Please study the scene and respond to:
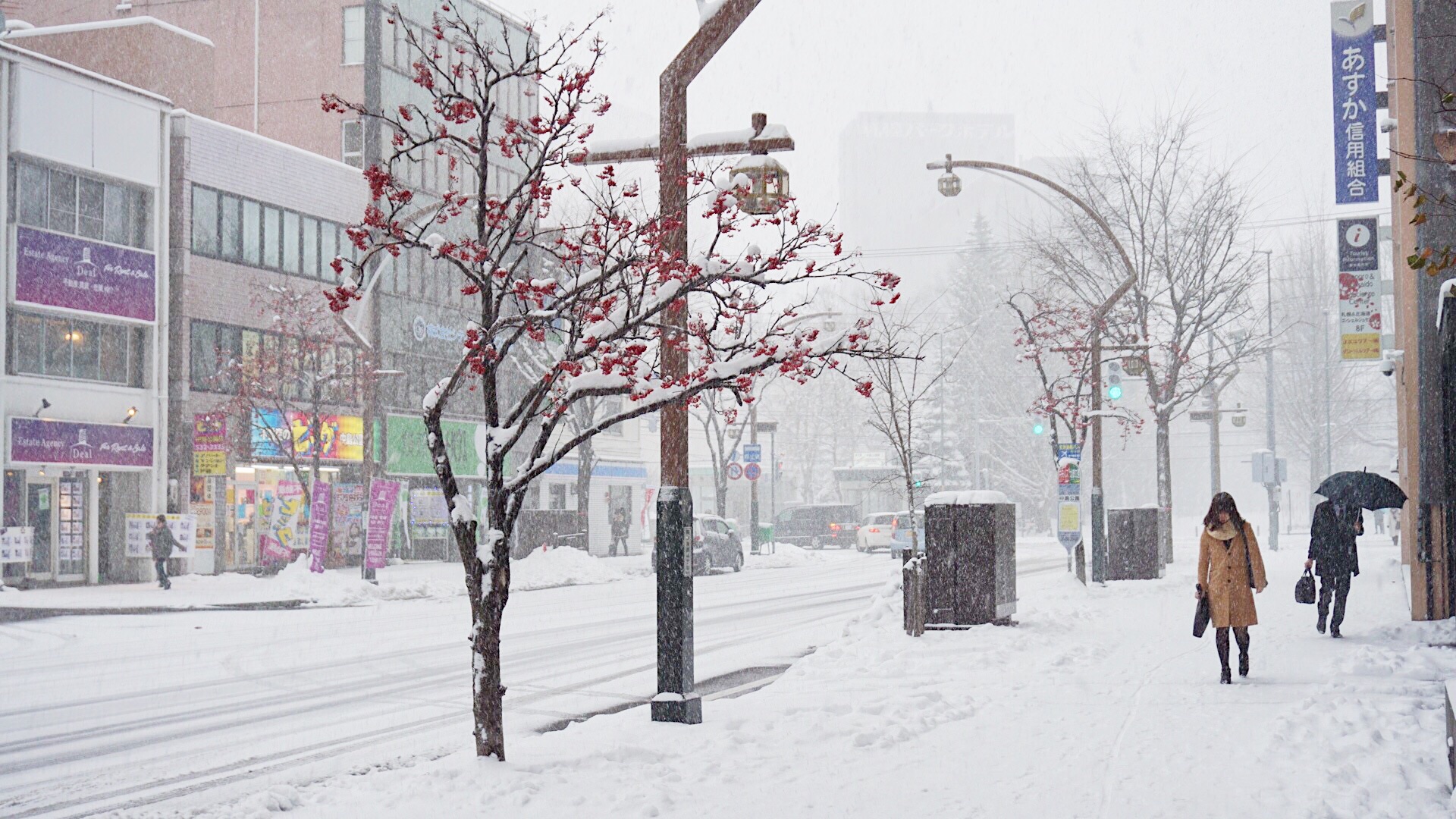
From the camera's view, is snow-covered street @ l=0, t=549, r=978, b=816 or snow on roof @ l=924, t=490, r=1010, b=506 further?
snow on roof @ l=924, t=490, r=1010, b=506

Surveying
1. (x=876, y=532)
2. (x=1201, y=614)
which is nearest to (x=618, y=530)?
(x=876, y=532)

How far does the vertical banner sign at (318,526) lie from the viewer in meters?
29.2

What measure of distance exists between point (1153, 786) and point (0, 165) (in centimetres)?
2935

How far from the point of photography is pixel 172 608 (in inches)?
966

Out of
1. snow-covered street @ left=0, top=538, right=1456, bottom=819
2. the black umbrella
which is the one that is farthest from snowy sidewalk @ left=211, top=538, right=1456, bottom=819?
the black umbrella

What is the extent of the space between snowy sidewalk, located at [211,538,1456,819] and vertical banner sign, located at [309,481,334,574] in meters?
17.7

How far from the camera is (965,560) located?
16.9 m

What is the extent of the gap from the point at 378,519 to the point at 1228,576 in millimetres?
20969

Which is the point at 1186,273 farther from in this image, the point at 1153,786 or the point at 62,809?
the point at 62,809

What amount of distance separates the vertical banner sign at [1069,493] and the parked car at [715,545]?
1125cm

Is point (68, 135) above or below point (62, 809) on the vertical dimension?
above

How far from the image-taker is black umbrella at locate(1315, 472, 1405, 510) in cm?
1533

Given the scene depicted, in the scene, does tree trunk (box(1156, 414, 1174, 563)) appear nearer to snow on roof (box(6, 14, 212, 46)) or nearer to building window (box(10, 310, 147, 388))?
building window (box(10, 310, 147, 388))

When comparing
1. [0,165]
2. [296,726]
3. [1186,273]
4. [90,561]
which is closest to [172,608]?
[90,561]
